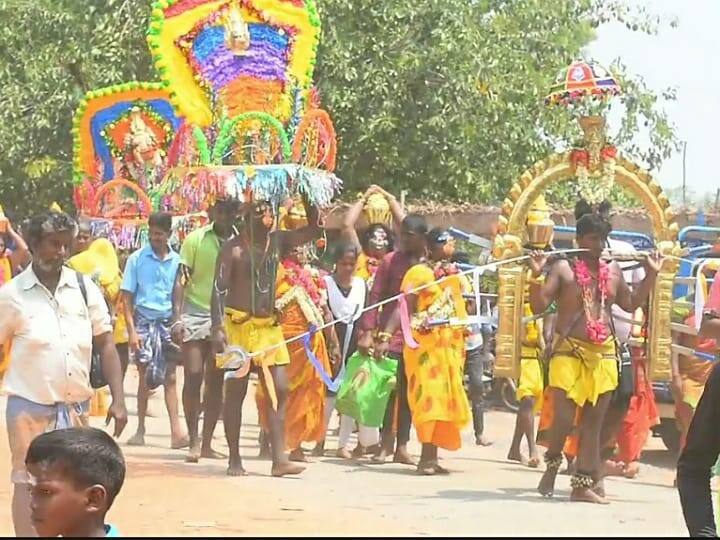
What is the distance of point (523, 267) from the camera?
9.30m

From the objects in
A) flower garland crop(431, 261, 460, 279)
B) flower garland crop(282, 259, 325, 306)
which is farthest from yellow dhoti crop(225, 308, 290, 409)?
flower garland crop(431, 261, 460, 279)

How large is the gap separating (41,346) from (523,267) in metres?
3.76

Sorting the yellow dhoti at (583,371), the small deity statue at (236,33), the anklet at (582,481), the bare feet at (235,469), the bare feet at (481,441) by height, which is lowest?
the bare feet at (481,441)

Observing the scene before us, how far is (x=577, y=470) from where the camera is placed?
28.7 feet

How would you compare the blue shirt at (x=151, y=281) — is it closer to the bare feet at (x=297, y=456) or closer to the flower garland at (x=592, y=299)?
the bare feet at (x=297, y=456)

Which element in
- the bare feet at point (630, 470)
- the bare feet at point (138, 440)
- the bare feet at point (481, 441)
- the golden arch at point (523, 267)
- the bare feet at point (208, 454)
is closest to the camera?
the golden arch at point (523, 267)

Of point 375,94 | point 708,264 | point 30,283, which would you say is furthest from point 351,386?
point 375,94

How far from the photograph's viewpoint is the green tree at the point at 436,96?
721 inches

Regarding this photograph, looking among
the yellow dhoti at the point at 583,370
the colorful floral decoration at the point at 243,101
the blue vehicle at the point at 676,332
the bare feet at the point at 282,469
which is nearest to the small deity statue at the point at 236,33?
the colorful floral decoration at the point at 243,101

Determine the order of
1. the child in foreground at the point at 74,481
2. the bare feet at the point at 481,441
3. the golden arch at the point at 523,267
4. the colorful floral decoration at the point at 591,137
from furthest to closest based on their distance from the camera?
the bare feet at the point at 481,441 < the colorful floral decoration at the point at 591,137 < the golden arch at the point at 523,267 < the child in foreground at the point at 74,481

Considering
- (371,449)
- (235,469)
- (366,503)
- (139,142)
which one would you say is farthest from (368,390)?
(139,142)

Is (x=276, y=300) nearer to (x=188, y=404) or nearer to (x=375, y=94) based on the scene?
(x=188, y=404)

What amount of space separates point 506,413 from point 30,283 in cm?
929

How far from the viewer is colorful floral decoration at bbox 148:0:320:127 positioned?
10.0 m
